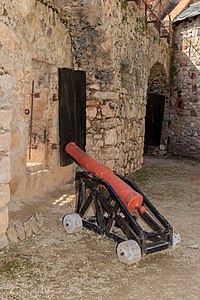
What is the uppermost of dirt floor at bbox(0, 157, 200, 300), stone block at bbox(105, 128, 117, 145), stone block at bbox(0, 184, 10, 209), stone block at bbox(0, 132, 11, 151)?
stone block at bbox(0, 132, 11, 151)

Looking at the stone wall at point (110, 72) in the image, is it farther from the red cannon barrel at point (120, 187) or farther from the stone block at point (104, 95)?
the red cannon barrel at point (120, 187)

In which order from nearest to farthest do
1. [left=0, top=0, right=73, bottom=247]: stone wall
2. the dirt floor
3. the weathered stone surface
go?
1. the dirt floor
2. the weathered stone surface
3. [left=0, top=0, right=73, bottom=247]: stone wall

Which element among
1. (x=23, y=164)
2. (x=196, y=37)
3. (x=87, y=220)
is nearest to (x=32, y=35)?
(x=23, y=164)

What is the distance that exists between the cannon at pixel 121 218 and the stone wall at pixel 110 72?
213 centimetres

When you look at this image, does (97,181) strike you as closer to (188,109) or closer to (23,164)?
(23,164)

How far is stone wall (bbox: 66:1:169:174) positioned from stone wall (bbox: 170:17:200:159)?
2753mm

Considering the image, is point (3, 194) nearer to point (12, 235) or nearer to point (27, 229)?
point (12, 235)

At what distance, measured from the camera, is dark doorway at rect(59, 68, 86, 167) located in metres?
6.03

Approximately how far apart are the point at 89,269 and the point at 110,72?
378 centimetres

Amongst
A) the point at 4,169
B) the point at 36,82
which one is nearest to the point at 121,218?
the point at 4,169

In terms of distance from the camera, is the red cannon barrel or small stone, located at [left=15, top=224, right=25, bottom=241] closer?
the red cannon barrel

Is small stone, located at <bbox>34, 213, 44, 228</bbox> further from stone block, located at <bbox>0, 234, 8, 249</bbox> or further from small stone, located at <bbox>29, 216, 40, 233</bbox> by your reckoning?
stone block, located at <bbox>0, 234, 8, 249</bbox>

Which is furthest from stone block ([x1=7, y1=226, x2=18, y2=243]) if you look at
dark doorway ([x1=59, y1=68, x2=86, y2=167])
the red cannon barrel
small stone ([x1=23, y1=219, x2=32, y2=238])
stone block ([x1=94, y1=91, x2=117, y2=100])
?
stone block ([x1=94, y1=91, x2=117, y2=100])

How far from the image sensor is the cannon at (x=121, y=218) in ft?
11.2
